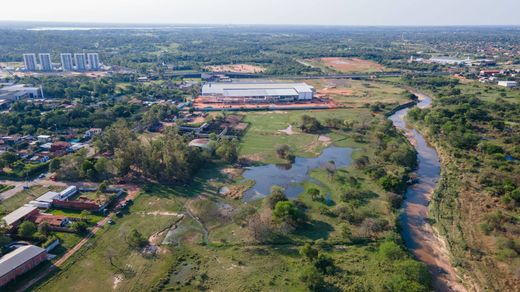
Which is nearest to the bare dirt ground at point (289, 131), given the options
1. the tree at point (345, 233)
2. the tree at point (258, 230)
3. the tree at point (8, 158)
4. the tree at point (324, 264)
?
the tree at point (345, 233)

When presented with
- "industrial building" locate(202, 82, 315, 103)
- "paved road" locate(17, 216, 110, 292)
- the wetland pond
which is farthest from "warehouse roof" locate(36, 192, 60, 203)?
"industrial building" locate(202, 82, 315, 103)

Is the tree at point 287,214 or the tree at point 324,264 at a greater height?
the tree at point 287,214

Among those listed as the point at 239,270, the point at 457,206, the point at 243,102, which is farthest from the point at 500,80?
the point at 239,270

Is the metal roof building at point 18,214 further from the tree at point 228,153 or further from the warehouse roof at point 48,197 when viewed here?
the tree at point 228,153

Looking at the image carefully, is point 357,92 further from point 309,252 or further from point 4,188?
point 4,188

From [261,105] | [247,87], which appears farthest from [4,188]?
[247,87]

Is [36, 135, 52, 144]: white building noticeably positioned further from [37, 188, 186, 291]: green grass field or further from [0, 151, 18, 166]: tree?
[37, 188, 186, 291]: green grass field
